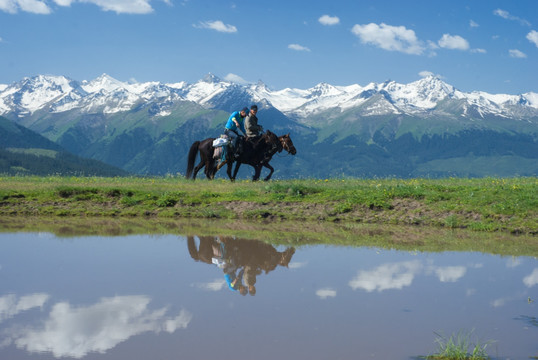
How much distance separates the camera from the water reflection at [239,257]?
43.8 ft

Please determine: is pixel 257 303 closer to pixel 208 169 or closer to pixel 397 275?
pixel 397 275

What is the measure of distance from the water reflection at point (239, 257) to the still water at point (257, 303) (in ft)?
0.14

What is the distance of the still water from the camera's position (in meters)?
9.16

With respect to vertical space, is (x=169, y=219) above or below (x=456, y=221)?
below

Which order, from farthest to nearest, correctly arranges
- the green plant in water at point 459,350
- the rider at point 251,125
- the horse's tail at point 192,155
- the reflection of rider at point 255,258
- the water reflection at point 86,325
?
the horse's tail at point 192,155 → the rider at point 251,125 → the reflection of rider at point 255,258 → the water reflection at point 86,325 → the green plant in water at point 459,350

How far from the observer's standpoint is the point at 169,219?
85.6 ft

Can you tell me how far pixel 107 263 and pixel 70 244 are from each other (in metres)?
3.74

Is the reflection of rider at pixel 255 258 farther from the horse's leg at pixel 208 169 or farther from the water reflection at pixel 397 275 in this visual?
the horse's leg at pixel 208 169

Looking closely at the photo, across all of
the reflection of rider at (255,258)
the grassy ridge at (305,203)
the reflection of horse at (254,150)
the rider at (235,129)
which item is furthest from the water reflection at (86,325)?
the reflection of horse at (254,150)

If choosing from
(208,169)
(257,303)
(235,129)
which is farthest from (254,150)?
(257,303)

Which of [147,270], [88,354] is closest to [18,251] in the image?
[147,270]

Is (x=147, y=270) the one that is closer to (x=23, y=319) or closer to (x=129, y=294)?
(x=129, y=294)

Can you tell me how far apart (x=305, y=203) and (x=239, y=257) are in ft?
37.8

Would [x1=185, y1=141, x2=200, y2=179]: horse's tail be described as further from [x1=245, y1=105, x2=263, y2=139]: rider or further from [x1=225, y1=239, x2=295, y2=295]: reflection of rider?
[x1=225, y1=239, x2=295, y2=295]: reflection of rider
